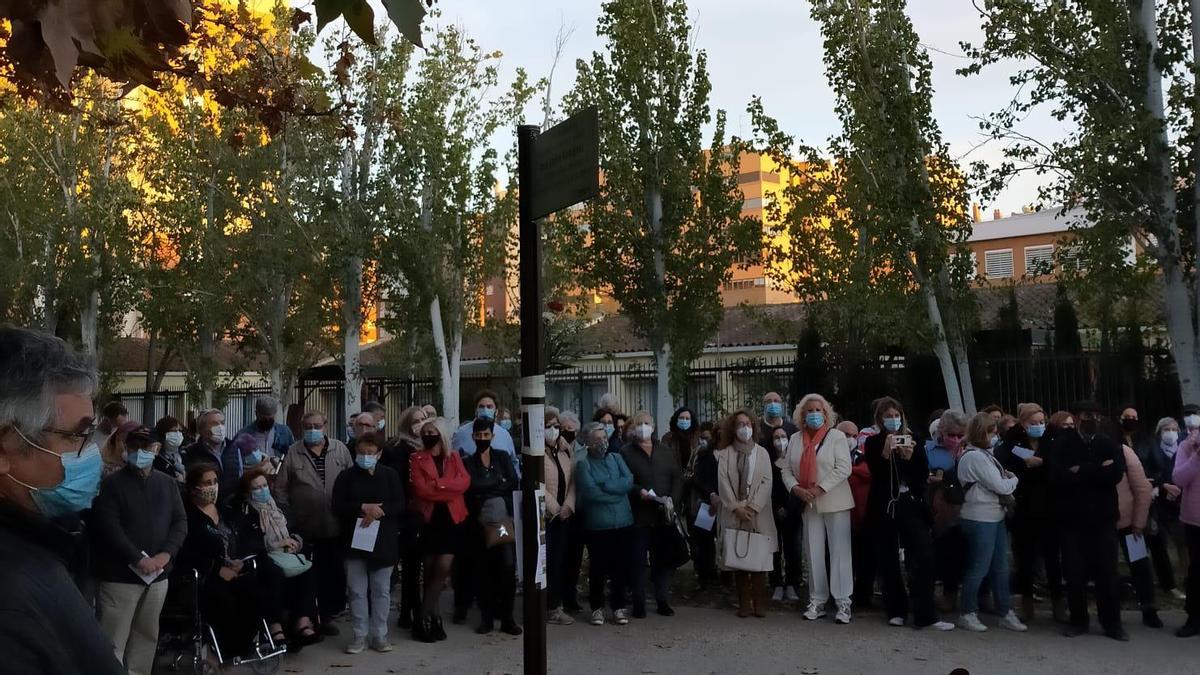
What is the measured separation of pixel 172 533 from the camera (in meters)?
8.00

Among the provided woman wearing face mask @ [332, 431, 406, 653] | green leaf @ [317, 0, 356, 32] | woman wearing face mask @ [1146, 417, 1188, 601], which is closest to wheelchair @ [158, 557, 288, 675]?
woman wearing face mask @ [332, 431, 406, 653]

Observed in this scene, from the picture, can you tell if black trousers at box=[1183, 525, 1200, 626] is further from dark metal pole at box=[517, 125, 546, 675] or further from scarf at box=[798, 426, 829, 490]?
dark metal pole at box=[517, 125, 546, 675]

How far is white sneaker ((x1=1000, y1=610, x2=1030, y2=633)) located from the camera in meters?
10.1

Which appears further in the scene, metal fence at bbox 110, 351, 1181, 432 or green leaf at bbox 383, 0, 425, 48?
metal fence at bbox 110, 351, 1181, 432

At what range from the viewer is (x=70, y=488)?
2.39 metres

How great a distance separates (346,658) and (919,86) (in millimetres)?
18432

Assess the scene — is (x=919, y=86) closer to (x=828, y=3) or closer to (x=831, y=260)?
(x=828, y=3)

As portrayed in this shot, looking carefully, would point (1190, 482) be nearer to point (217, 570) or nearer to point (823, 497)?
point (823, 497)

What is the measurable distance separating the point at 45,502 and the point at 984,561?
30.1 ft

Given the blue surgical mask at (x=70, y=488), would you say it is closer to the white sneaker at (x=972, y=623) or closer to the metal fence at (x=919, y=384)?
the white sneaker at (x=972, y=623)

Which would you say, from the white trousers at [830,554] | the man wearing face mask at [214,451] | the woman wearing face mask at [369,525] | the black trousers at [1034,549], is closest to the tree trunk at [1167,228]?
the black trousers at [1034,549]

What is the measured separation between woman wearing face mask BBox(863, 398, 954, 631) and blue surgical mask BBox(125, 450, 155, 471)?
251 inches

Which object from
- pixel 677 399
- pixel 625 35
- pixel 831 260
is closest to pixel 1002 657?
pixel 677 399

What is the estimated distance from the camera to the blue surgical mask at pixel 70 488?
7.55ft
